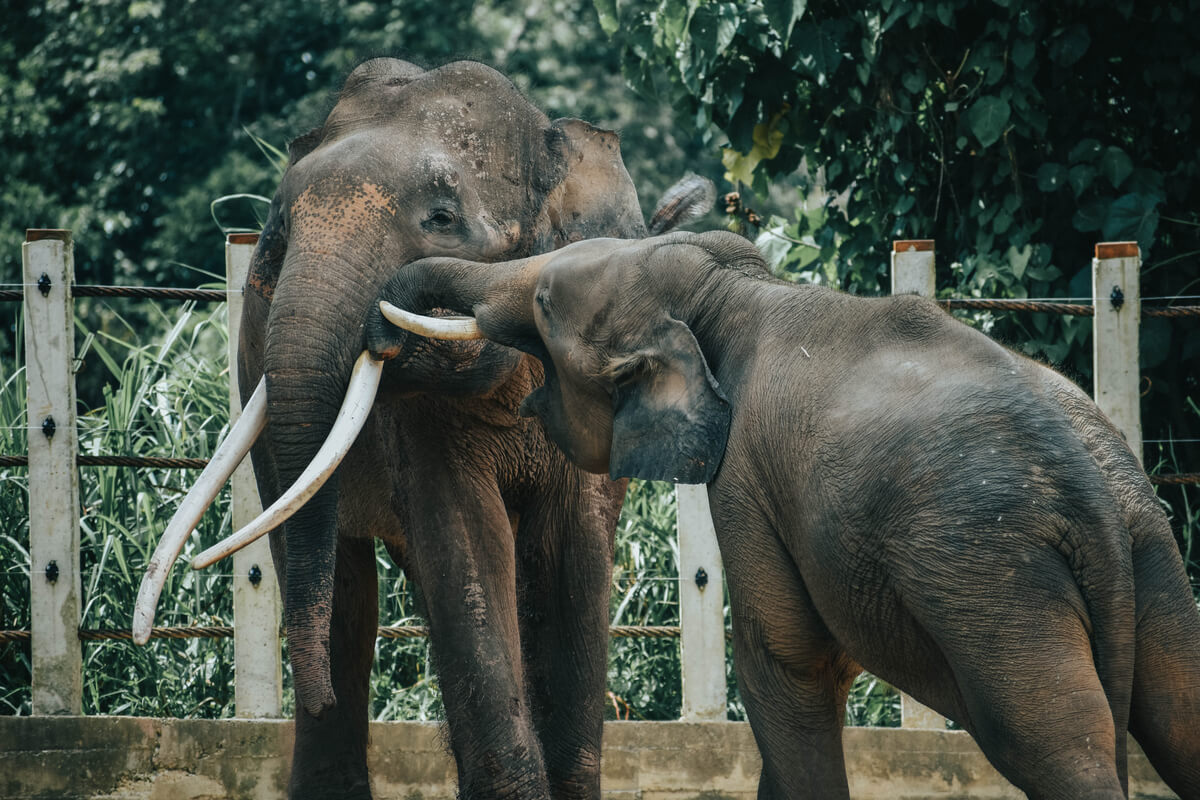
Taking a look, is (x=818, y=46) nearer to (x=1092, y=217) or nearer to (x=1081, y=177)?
(x=1081, y=177)

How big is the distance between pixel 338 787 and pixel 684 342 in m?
2.28

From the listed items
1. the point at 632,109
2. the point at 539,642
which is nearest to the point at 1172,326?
the point at 539,642

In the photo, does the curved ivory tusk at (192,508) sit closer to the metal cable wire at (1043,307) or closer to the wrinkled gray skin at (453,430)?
the wrinkled gray skin at (453,430)

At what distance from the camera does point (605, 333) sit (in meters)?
3.65

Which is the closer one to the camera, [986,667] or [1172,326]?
[986,667]

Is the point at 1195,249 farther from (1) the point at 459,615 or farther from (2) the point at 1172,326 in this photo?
(1) the point at 459,615

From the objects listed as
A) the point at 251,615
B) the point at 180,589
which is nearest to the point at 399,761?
the point at 251,615

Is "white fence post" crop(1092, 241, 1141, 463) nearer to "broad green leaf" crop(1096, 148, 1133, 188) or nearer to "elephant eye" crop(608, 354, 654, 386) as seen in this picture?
"broad green leaf" crop(1096, 148, 1133, 188)

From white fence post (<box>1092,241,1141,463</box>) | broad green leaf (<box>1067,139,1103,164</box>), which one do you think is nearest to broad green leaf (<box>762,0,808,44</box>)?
broad green leaf (<box>1067,139,1103,164</box>)

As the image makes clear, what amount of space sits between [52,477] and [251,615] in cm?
90

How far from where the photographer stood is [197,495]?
3.96m

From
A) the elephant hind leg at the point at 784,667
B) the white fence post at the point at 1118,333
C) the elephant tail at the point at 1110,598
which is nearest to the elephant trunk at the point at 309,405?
the elephant hind leg at the point at 784,667

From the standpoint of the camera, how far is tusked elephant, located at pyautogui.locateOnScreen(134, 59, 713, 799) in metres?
3.86

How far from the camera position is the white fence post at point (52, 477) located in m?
5.86
